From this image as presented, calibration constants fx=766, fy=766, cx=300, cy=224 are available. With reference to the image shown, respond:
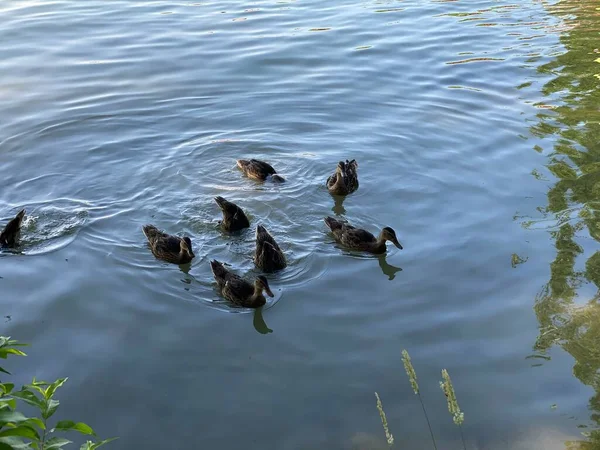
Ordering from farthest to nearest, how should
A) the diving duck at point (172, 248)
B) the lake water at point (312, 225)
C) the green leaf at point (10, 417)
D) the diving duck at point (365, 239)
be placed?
the diving duck at point (365, 239), the diving duck at point (172, 248), the lake water at point (312, 225), the green leaf at point (10, 417)

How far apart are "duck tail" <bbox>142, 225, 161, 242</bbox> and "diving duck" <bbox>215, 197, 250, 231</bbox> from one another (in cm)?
77

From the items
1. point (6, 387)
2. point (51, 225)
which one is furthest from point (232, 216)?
point (6, 387)

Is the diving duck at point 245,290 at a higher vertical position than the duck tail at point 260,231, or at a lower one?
lower

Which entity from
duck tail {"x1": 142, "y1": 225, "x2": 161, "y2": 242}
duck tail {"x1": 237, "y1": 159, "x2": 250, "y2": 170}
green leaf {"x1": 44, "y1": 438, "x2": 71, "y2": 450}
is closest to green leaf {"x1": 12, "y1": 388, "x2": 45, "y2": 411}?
green leaf {"x1": 44, "y1": 438, "x2": 71, "y2": 450}

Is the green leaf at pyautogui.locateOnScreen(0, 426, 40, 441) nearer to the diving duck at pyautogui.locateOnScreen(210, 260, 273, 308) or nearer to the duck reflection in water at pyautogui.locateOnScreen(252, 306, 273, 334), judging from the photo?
the duck reflection in water at pyautogui.locateOnScreen(252, 306, 273, 334)

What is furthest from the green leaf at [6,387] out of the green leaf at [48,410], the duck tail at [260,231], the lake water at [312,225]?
the duck tail at [260,231]

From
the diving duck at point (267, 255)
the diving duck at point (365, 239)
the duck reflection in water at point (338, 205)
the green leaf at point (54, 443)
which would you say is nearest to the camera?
the green leaf at point (54, 443)

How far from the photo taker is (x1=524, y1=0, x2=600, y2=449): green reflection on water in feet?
21.3

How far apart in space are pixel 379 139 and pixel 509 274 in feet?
12.7

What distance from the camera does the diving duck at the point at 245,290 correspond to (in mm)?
7250

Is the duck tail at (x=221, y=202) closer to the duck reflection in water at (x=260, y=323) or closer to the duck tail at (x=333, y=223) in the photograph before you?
the duck tail at (x=333, y=223)

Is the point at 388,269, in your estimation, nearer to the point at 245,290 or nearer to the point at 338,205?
the point at 245,290

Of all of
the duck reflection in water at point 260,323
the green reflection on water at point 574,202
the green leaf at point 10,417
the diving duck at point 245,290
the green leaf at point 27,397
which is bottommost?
the green reflection on water at point 574,202

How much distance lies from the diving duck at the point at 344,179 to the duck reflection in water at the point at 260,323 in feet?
8.40
